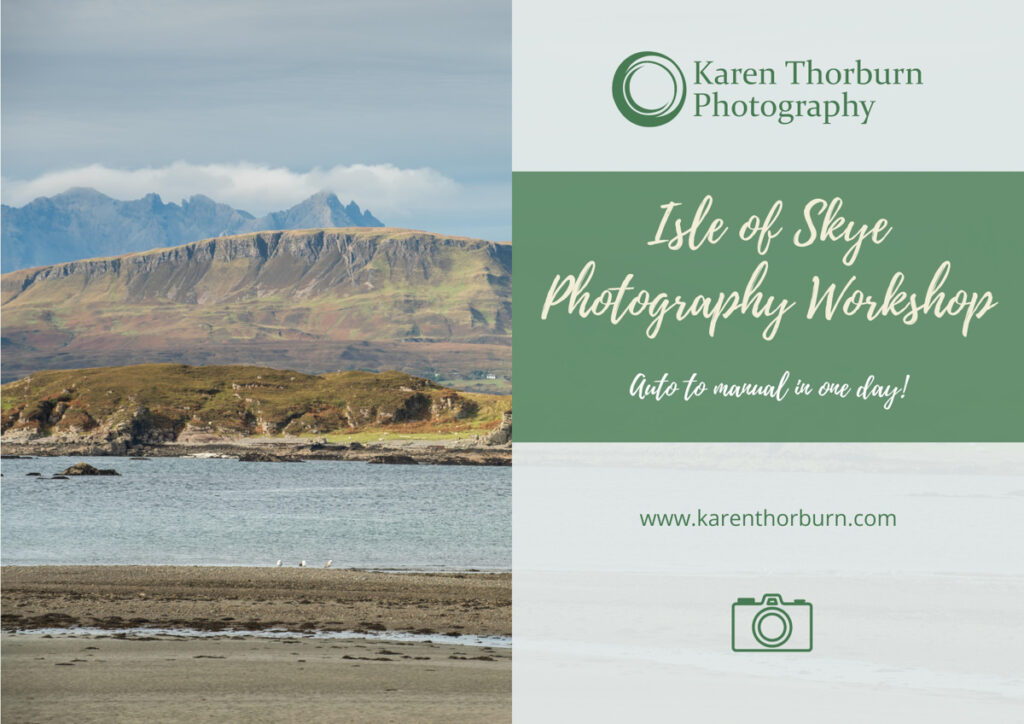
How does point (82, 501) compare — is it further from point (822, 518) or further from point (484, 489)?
point (822, 518)

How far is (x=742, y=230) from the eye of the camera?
1333 centimetres

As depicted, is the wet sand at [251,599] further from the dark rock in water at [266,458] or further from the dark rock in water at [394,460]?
the dark rock in water at [266,458]

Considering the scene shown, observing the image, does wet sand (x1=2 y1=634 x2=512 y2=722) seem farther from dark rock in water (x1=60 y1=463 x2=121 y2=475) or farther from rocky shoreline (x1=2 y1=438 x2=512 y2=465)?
rocky shoreline (x1=2 y1=438 x2=512 y2=465)

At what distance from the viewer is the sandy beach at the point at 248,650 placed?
56.8ft

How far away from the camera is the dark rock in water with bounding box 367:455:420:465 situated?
543 ft

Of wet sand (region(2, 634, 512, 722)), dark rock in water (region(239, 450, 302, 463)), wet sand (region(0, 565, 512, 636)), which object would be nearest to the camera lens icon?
wet sand (region(2, 634, 512, 722))

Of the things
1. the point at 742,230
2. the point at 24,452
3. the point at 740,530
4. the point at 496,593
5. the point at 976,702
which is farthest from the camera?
the point at 24,452

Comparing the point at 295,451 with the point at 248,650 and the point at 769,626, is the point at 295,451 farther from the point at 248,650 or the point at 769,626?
the point at 769,626

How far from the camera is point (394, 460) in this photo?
167 meters

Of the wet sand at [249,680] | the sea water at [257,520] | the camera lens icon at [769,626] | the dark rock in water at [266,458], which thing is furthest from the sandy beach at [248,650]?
the dark rock in water at [266,458]

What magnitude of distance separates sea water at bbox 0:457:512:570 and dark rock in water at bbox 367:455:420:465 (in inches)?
1530

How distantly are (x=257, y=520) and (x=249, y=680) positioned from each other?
46511 mm

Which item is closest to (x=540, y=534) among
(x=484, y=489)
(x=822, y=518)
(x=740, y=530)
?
(x=740, y=530)

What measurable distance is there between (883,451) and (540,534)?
6134 cm
